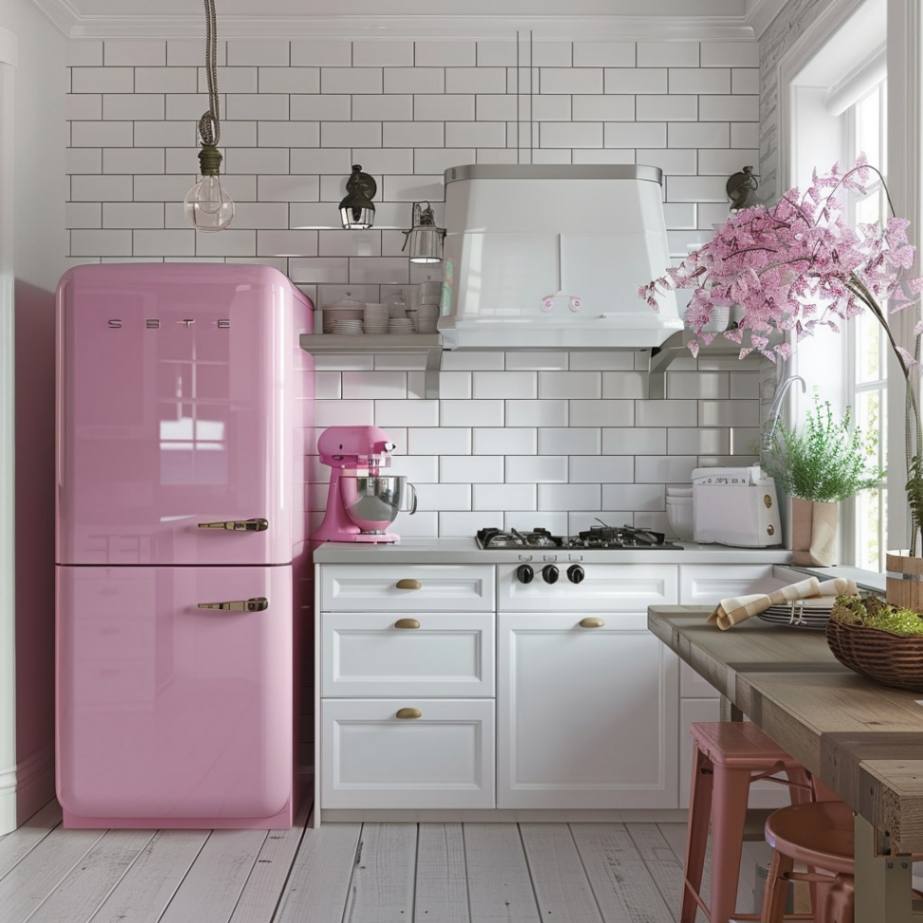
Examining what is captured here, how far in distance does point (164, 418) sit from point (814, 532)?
2207 mm

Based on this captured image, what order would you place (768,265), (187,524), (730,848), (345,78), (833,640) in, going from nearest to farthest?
1. (833,640)
2. (768,265)
3. (730,848)
4. (187,524)
5. (345,78)

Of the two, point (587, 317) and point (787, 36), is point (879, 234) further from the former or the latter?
point (787, 36)

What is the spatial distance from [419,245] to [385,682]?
1.54 metres

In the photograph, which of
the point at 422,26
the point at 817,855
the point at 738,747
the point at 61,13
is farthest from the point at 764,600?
the point at 61,13

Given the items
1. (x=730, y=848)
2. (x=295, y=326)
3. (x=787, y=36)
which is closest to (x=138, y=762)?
(x=295, y=326)

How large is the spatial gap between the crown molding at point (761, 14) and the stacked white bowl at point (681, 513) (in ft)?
5.99

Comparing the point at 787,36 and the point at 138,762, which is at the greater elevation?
the point at 787,36

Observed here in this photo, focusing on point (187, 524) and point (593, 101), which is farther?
point (593, 101)

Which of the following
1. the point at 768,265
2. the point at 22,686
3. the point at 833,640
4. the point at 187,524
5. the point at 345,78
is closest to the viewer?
the point at 833,640

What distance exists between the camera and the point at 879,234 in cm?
168

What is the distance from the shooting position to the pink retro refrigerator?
308cm

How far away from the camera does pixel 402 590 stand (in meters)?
3.21

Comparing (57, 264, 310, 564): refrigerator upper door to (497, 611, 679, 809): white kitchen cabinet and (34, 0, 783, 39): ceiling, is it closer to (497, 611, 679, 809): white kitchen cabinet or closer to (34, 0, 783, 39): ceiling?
(497, 611, 679, 809): white kitchen cabinet

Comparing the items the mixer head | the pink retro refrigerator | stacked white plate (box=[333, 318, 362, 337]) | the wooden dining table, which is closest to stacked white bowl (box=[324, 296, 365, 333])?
stacked white plate (box=[333, 318, 362, 337])
